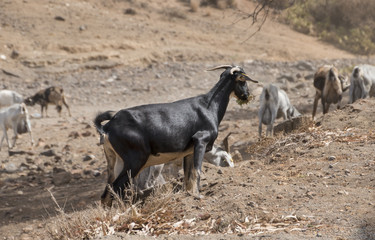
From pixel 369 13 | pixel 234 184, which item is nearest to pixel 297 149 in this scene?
pixel 234 184

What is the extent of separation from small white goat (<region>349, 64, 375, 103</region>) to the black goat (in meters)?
7.09

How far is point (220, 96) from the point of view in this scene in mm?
7379

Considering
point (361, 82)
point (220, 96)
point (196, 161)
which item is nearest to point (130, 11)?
point (361, 82)

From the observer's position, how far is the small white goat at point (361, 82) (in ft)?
43.8

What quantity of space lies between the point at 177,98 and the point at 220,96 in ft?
42.5

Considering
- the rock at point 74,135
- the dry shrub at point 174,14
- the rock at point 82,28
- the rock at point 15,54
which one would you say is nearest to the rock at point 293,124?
the rock at point 74,135

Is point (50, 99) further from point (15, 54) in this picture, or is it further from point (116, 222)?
point (116, 222)

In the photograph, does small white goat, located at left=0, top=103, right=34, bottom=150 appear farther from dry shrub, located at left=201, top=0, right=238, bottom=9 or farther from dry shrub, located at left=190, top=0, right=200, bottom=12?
dry shrub, located at left=201, top=0, right=238, bottom=9

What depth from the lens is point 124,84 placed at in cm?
2219

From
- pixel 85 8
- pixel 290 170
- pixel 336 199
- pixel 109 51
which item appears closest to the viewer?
pixel 336 199

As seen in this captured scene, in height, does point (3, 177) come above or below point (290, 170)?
below

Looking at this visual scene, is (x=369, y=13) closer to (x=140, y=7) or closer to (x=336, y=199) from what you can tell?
(x=140, y=7)

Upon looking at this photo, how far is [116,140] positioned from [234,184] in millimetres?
1526

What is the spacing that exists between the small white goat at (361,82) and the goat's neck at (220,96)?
682 cm
